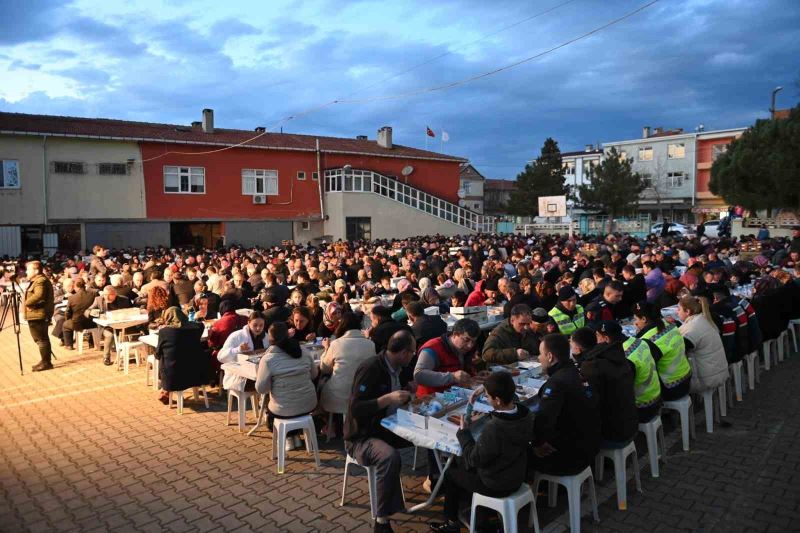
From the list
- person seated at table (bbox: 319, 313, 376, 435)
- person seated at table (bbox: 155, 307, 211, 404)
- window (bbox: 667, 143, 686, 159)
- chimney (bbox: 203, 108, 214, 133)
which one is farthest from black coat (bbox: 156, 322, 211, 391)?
window (bbox: 667, 143, 686, 159)

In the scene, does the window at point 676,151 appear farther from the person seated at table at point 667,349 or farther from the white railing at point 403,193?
the person seated at table at point 667,349

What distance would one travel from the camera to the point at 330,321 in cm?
710

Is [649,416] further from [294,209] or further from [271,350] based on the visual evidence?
[294,209]

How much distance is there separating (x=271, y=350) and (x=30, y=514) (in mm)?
2470

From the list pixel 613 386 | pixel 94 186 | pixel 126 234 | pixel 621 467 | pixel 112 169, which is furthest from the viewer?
pixel 126 234

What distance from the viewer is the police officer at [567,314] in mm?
6969

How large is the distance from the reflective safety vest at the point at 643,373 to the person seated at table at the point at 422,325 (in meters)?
2.16

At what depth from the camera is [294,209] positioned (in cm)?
3097

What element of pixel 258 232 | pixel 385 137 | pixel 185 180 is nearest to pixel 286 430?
pixel 185 180

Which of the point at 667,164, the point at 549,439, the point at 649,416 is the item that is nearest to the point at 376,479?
the point at 549,439

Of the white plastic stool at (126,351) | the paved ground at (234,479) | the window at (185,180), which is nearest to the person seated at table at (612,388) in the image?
the paved ground at (234,479)

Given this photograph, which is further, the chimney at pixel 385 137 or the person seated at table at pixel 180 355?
the chimney at pixel 385 137

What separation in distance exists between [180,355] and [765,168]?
2777 cm

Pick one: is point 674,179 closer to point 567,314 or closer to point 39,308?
point 567,314
